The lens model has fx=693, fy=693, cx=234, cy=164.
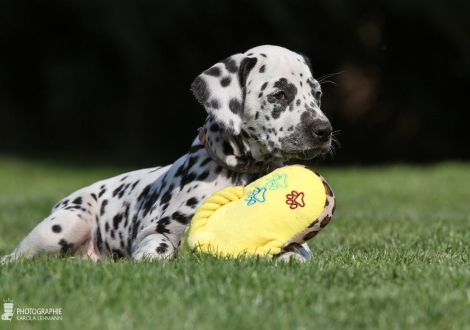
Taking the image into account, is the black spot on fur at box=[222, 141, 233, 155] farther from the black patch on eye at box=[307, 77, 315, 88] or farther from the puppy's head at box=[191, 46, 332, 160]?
the black patch on eye at box=[307, 77, 315, 88]

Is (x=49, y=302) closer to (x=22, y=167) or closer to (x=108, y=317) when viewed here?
(x=108, y=317)

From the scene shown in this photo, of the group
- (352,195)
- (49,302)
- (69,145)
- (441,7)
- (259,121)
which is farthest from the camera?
(69,145)

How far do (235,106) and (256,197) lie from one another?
79 cm

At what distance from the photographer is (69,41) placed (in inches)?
854

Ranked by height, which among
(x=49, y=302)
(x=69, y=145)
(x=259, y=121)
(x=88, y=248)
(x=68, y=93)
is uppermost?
(x=259, y=121)

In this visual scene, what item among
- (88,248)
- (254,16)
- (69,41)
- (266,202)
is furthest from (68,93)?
(266,202)

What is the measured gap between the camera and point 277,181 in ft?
14.3

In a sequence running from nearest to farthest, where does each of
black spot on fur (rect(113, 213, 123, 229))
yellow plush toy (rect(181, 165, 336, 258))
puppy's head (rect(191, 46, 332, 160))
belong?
yellow plush toy (rect(181, 165, 336, 258)), puppy's head (rect(191, 46, 332, 160)), black spot on fur (rect(113, 213, 123, 229))

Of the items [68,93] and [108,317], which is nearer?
[108,317]

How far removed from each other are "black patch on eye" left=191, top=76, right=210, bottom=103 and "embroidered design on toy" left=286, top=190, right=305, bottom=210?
104 cm

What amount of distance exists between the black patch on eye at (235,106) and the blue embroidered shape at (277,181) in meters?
0.62

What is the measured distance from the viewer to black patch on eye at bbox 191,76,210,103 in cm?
488

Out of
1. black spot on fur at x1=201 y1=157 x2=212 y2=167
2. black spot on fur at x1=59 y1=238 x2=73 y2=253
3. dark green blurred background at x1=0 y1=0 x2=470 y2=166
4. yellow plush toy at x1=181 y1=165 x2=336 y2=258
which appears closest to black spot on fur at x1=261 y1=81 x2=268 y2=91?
black spot on fur at x1=201 y1=157 x2=212 y2=167

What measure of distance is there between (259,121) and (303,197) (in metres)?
0.82
